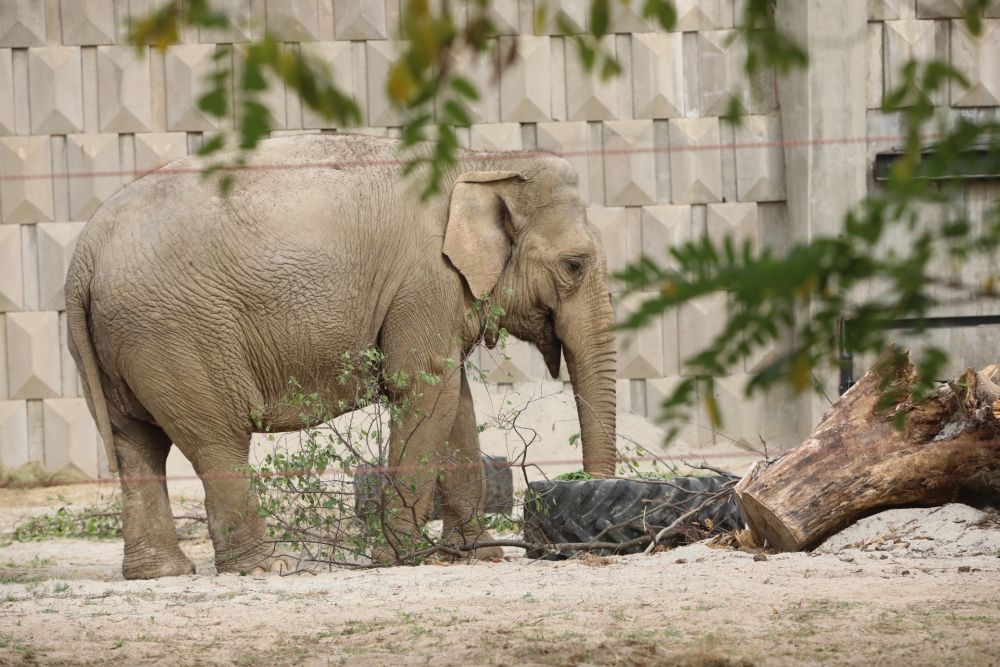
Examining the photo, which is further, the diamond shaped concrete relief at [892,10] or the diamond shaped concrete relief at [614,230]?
the diamond shaped concrete relief at [892,10]

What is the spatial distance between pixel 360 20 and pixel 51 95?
2683mm

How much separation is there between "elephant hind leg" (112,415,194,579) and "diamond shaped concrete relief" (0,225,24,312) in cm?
458

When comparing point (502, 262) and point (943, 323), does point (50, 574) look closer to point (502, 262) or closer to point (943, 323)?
point (502, 262)

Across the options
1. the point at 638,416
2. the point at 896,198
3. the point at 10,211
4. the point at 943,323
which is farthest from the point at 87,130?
the point at 896,198

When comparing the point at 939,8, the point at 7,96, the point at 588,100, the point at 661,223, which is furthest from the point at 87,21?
the point at 939,8

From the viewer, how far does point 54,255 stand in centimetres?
1130

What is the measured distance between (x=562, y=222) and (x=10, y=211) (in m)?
5.76

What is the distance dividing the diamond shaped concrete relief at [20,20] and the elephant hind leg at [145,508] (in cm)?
548

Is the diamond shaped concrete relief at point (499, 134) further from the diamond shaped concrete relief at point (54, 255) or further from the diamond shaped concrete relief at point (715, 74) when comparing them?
the diamond shaped concrete relief at point (54, 255)

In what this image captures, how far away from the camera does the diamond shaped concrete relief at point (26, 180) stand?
11.3 m

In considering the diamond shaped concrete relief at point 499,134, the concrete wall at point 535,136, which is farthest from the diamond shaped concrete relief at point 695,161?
the diamond shaped concrete relief at point 499,134

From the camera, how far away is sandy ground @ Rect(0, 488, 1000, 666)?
4.29 m

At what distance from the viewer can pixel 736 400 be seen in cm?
1164

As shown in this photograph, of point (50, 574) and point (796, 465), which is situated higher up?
point (796, 465)
